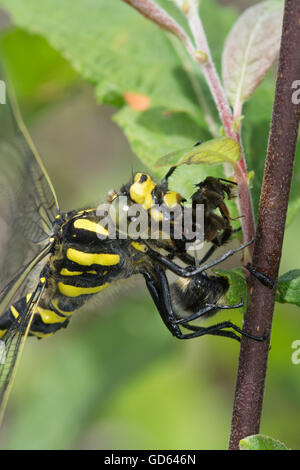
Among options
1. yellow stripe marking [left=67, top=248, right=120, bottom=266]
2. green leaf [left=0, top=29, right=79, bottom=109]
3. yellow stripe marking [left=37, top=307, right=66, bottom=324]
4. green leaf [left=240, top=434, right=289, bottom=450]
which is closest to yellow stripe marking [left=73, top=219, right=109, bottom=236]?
yellow stripe marking [left=67, top=248, right=120, bottom=266]

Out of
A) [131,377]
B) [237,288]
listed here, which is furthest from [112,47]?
[131,377]

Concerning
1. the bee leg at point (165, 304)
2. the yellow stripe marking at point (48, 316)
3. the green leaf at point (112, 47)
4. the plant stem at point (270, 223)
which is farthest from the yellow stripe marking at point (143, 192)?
the yellow stripe marking at point (48, 316)

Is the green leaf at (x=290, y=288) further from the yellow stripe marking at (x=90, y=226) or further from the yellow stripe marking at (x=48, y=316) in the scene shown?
the yellow stripe marking at (x=48, y=316)

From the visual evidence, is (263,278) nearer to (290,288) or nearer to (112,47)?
(290,288)

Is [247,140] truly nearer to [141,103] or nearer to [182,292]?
[141,103]
